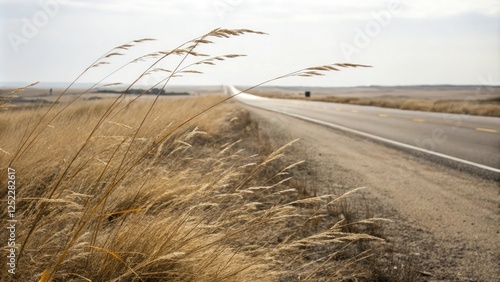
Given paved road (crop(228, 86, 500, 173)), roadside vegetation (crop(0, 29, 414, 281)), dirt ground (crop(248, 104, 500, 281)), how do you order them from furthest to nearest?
paved road (crop(228, 86, 500, 173)) → dirt ground (crop(248, 104, 500, 281)) → roadside vegetation (crop(0, 29, 414, 281))

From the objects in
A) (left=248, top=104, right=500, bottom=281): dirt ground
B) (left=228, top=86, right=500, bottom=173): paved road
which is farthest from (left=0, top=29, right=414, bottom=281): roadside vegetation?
(left=228, top=86, right=500, bottom=173): paved road

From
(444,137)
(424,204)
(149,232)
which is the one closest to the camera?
(149,232)

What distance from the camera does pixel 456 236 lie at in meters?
3.97

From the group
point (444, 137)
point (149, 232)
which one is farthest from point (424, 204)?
point (444, 137)

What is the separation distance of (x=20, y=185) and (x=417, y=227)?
3329 millimetres

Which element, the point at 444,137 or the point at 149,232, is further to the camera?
the point at 444,137

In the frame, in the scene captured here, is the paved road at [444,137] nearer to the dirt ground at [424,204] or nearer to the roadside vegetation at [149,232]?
the dirt ground at [424,204]

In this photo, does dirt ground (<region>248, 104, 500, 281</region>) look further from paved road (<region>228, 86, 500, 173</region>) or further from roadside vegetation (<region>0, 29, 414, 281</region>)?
paved road (<region>228, 86, 500, 173</region>)

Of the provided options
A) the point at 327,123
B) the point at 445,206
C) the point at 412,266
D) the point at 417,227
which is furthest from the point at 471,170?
the point at 327,123

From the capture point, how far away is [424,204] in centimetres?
505

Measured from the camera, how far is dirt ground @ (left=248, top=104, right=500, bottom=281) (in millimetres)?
3365

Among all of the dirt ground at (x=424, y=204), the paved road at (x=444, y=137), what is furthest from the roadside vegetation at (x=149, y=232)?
the paved road at (x=444, y=137)

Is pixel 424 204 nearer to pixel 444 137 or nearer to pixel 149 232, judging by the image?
pixel 149 232

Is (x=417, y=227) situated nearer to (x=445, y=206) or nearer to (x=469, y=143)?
(x=445, y=206)
